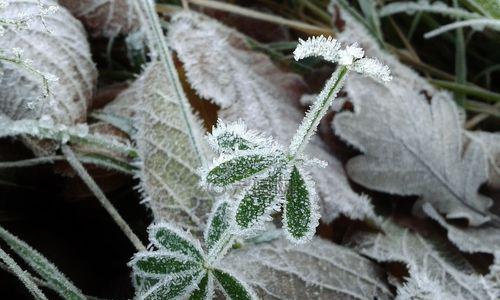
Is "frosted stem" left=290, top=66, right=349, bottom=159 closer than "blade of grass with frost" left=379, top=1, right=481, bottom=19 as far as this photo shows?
Yes

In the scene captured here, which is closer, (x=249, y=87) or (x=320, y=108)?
(x=320, y=108)

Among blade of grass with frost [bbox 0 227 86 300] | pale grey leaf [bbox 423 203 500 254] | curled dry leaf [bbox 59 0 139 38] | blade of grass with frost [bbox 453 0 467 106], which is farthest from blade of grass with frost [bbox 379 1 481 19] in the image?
blade of grass with frost [bbox 0 227 86 300]

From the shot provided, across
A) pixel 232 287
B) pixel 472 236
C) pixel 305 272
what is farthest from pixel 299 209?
pixel 472 236

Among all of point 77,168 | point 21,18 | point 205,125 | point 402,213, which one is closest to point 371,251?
point 402,213

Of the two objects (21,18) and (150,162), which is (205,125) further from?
(21,18)

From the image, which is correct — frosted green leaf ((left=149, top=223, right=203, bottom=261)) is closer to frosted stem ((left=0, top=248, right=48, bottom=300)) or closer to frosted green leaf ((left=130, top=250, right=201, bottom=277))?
frosted green leaf ((left=130, top=250, right=201, bottom=277))

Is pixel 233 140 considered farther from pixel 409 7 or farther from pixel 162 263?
pixel 409 7

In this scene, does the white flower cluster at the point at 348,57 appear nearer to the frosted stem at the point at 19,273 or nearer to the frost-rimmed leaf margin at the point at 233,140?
the frost-rimmed leaf margin at the point at 233,140
